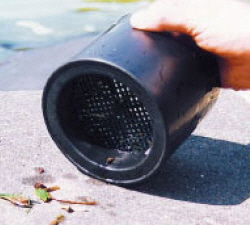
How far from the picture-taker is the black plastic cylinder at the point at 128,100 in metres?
1.76

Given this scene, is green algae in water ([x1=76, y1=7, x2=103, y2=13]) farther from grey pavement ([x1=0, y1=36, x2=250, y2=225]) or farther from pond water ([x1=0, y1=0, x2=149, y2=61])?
grey pavement ([x1=0, y1=36, x2=250, y2=225])

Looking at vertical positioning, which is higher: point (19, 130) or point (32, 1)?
point (19, 130)

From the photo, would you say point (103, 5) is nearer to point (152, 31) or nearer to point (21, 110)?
point (21, 110)

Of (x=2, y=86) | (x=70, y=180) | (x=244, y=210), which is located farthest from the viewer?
(x=2, y=86)

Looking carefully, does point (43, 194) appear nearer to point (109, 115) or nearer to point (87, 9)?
point (109, 115)

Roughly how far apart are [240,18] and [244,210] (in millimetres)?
682

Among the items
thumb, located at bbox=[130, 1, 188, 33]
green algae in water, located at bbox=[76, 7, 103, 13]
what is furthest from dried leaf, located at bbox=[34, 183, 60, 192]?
green algae in water, located at bbox=[76, 7, 103, 13]

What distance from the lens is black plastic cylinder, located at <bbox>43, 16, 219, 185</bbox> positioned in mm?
1757

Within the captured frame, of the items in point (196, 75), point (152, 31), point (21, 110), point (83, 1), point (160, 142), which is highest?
point (152, 31)

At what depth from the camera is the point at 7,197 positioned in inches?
76.4

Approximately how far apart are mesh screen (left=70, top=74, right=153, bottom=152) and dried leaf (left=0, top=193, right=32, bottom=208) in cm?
32

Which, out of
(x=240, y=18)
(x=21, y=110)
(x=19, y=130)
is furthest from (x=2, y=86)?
(x=240, y=18)

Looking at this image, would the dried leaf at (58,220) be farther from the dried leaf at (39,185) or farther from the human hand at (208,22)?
the human hand at (208,22)

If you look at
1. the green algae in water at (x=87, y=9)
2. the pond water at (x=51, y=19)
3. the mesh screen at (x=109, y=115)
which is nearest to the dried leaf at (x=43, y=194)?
the mesh screen at (x=109, y=115)
